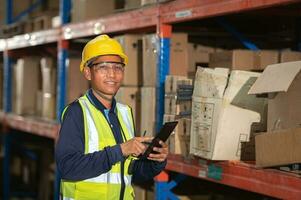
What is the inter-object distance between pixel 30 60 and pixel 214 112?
4024mm

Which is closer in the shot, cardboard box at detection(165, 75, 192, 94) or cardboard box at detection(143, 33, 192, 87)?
cardboard box at detection(165, 75, 192, 94)

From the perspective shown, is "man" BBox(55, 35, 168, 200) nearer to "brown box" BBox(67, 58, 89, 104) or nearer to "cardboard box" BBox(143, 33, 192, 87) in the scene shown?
→ "cardboard box" BBox(143, 33, 192, 87)

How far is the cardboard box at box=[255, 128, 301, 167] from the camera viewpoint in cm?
248

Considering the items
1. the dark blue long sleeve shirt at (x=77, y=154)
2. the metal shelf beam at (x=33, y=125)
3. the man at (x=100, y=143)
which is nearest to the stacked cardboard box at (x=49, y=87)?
the metal shelf beam at (x=33, y=125)

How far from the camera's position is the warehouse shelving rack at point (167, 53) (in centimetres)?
267

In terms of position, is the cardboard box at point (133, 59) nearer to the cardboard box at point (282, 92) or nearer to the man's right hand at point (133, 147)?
the cardboard box at point (282, 92)

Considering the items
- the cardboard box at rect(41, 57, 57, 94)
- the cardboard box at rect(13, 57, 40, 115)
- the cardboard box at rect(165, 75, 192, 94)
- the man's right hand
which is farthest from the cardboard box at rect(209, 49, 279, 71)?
the cardboard box at rect(13, 57, 40, 115)

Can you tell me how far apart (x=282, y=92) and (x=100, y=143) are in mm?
937

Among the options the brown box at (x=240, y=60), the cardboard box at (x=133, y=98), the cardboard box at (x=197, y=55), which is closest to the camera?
the brown box at (x=240, y=60)

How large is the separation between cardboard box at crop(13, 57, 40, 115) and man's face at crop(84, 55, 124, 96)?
4051mm

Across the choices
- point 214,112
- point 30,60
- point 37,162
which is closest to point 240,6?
point 214,112

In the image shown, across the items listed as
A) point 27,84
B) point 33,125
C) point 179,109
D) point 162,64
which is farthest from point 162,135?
point 27,84

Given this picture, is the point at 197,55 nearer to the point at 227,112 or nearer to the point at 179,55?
the point at 179,55

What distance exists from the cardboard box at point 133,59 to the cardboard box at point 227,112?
1.25 m
